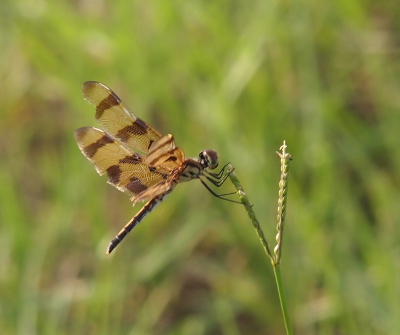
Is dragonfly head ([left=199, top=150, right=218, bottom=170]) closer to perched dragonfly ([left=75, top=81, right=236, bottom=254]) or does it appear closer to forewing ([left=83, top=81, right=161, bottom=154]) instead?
perched dragonfly ([left=75, top=81, right=236, bottom=254])

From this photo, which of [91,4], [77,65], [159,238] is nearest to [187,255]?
[159,238]

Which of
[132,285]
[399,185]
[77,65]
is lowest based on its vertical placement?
[132,285]

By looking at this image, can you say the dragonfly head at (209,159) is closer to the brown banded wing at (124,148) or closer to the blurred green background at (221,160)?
the brown banded wing at (124,148)

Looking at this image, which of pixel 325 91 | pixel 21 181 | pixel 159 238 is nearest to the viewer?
pixel 159 238

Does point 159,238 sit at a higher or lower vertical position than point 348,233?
higher

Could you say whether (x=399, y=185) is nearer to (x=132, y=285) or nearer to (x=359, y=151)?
(x=359, y=151)

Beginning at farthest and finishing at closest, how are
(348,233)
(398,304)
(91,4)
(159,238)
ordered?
(91,4), (159,238), (348,233), (398,304)

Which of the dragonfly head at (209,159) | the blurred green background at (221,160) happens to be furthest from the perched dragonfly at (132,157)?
the blurred green background at (221,160)

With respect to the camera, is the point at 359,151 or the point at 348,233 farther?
the point at 359,151
